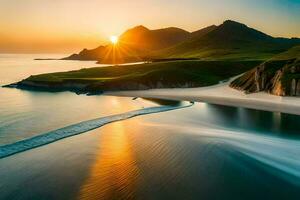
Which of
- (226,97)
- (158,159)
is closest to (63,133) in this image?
(158,159)

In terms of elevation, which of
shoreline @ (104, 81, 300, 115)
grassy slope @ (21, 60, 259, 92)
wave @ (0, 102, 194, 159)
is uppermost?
grassy slope @ (21, 60, 259, 92)

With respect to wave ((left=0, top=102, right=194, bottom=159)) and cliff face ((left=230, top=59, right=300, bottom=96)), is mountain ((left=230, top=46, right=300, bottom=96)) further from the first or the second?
wave ((left=0, top=102, right=194, bottom=159))

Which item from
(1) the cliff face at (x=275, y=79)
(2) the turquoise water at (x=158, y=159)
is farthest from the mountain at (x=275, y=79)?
(2) the turquoise water at (x=158, y=159)

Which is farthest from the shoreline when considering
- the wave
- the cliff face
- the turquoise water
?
the wave

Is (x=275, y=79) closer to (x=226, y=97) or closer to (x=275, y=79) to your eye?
(x=275, y=79)

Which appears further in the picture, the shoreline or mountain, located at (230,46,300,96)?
mountain, located at (230,46,300,96)

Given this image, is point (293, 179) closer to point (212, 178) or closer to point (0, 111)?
point (212, 178)

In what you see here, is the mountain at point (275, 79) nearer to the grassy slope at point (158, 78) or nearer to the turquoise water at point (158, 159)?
the grassy slope at point (158, 78)
